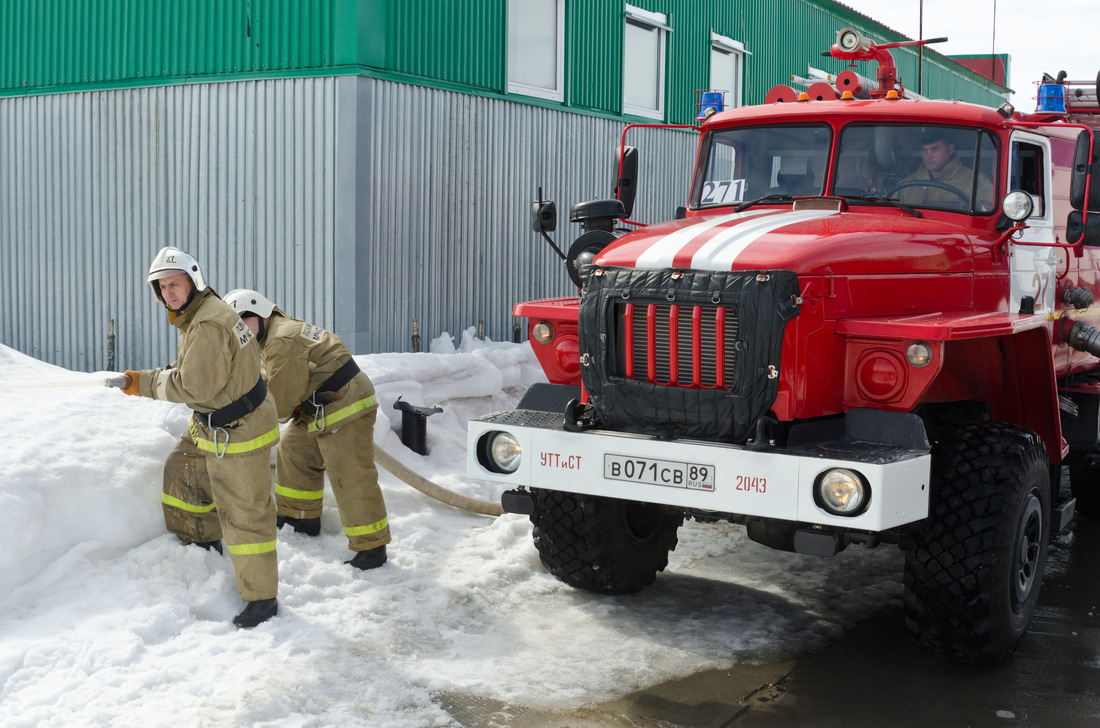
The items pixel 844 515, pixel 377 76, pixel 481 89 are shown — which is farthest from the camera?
pixel 481 89

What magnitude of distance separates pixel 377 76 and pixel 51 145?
3.86 meters

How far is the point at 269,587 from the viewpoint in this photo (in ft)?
17.9

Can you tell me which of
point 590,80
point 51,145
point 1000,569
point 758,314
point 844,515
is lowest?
point 1000,569

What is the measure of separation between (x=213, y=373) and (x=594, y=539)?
2.06 metres

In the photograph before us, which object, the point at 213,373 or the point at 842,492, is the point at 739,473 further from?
the point at 213,373

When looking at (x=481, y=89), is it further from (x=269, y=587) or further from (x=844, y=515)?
(x=844, y=515)

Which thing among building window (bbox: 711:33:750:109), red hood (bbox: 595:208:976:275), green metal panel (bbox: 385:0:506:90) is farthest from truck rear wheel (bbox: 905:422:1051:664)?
building window (bbox: 711:33:750:109)

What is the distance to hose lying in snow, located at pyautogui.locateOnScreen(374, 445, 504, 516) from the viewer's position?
7.33 metres

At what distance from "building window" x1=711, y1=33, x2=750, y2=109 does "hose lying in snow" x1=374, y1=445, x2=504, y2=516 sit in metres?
9.53

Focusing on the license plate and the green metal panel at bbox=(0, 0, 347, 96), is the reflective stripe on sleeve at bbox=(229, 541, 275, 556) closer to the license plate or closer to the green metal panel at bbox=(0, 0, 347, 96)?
the license plate

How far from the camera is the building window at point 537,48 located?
11.4 m

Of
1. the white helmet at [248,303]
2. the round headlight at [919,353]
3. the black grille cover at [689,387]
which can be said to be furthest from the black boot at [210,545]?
the round headlight at [919,353]

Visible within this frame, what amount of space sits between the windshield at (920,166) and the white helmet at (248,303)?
10.3 ft

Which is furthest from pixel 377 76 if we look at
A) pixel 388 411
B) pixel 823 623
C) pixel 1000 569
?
pixel 1000 569
